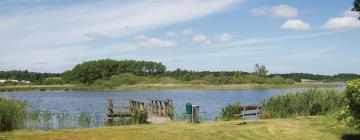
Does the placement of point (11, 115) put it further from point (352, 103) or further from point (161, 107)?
point (352, 103)

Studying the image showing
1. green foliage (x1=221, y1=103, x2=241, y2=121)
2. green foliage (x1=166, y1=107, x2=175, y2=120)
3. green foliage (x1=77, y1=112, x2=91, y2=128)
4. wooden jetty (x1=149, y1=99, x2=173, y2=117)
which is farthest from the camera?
wooden jetty (x1=149, y1=99, x2=173, y2=117)

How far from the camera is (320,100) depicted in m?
28.0

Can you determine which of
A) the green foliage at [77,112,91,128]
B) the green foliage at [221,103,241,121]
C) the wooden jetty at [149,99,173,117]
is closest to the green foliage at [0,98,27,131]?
the green foliage at [77,112,91,128]

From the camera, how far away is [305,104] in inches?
1113

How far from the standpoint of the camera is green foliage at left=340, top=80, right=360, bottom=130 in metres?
16.0

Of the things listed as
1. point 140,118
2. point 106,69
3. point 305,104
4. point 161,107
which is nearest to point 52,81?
point 106,69

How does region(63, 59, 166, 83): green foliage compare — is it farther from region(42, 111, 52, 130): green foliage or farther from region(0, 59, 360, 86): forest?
region(42, 111, 52, 130): green foliage

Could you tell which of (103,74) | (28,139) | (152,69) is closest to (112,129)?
(28,139)

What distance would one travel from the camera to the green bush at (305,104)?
91.3 feet

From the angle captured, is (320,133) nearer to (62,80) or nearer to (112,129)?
(112,129)

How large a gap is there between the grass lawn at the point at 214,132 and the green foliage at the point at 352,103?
305 centimetres

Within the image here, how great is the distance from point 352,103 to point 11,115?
1405 centimetres

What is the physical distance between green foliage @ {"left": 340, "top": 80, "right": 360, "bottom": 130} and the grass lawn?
305 cm

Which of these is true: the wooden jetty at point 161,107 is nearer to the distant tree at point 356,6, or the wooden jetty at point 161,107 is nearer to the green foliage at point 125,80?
the distant tree at point 356,6
